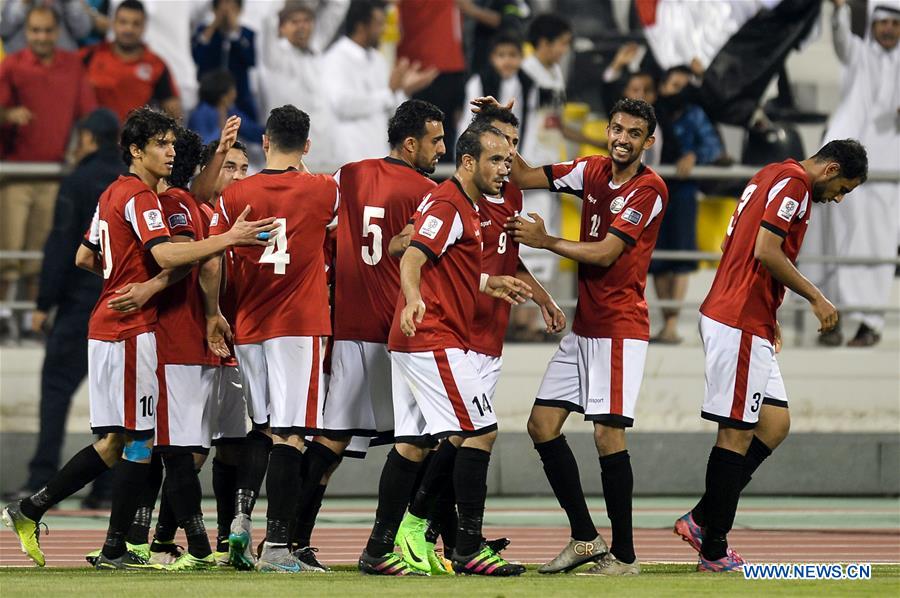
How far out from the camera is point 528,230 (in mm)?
8109

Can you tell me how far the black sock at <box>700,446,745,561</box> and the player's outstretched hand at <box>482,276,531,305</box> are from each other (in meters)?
1.31

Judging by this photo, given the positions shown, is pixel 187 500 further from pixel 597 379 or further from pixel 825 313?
pixel 825 313

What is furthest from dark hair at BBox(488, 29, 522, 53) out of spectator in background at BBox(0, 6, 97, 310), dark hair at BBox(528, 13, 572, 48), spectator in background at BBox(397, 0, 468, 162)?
spectator in background at BBox(0, 6, 97, 310)

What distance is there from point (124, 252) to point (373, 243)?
1298mm

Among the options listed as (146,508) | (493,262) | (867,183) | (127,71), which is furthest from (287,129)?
(867,183)

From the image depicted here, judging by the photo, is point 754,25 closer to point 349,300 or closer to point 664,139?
point 664,139

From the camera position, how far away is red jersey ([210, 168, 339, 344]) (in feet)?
26.6

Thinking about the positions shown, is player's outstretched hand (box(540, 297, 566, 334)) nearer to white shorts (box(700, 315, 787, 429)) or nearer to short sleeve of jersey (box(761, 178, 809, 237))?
white shorts (box(700, 315, 787, 429))

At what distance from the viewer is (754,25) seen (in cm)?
1454

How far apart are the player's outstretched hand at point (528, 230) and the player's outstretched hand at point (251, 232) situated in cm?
122

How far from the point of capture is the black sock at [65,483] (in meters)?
8.16

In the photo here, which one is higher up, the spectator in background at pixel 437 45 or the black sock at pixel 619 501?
the spectator in background at pixel 437 45

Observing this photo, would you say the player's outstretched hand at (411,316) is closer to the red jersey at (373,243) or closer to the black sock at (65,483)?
the red jersey at (373,243)

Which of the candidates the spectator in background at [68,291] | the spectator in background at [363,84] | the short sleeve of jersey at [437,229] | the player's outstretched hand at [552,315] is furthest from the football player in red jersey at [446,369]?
the spectator in background at [363,84]
